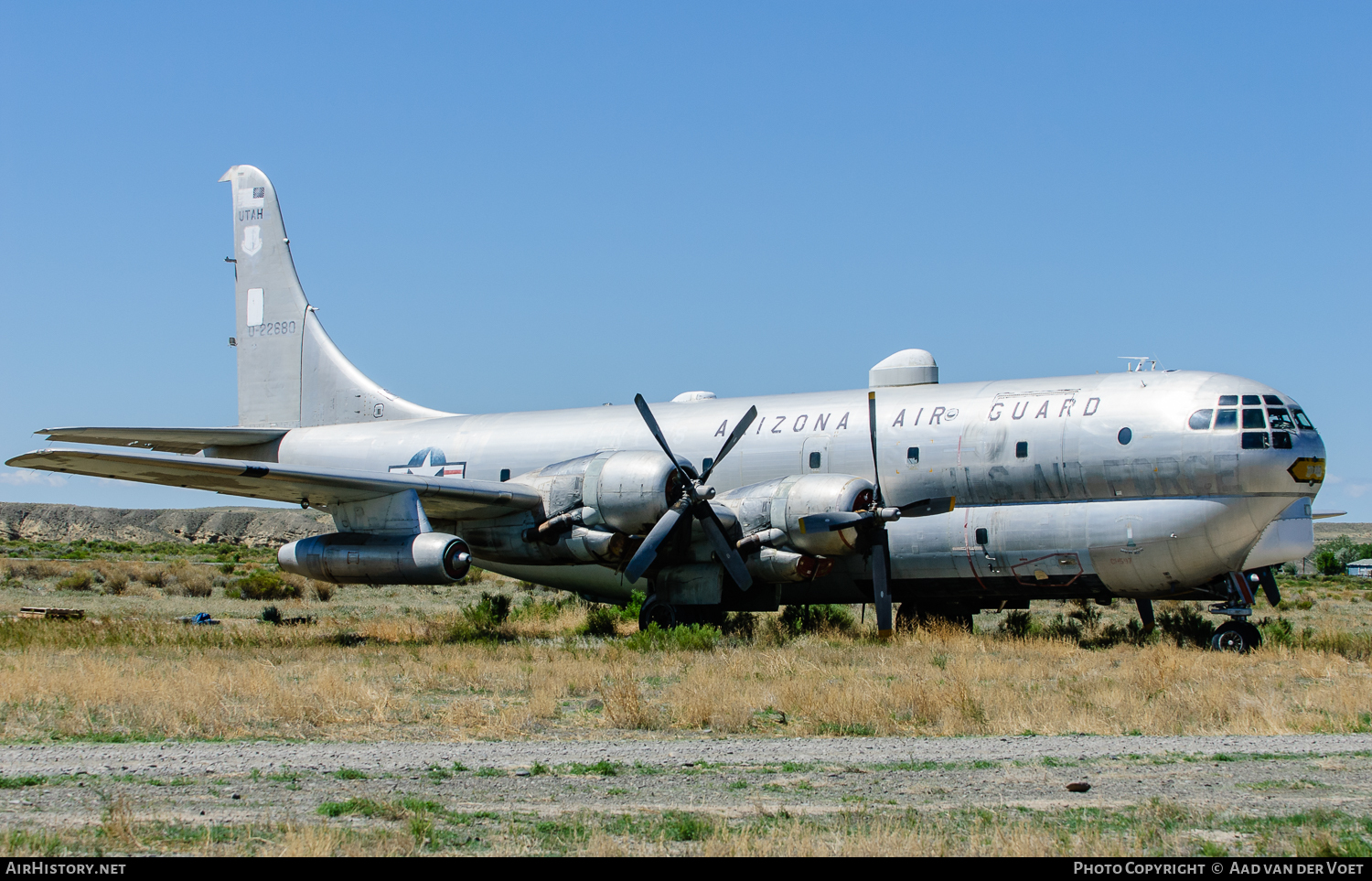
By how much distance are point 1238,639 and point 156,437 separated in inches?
867

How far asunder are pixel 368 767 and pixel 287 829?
8.86 ft

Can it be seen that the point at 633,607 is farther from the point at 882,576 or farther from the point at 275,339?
the point at 275,339

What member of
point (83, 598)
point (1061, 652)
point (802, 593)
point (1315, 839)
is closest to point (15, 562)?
point (83, 598)

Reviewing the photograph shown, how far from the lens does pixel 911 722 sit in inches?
531

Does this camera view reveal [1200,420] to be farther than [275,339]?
No

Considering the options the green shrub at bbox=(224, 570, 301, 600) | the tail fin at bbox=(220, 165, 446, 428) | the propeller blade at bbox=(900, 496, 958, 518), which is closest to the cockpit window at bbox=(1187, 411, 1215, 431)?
the propeller blade at bbox=(900, 496, 958, 518)

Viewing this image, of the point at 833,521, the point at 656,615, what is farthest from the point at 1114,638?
the point at 656,615

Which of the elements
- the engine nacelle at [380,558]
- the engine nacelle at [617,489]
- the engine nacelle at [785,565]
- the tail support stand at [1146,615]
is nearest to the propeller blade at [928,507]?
the engine nacelle at [785,565]

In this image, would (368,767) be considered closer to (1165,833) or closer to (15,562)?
(1165,833)

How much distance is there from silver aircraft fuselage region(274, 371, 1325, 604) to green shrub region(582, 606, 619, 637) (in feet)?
2.80

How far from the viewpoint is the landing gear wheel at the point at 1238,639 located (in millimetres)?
20094

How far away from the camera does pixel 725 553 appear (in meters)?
21.8

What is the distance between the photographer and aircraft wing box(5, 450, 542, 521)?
2205cm

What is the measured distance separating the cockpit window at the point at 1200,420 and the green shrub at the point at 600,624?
11611mm
